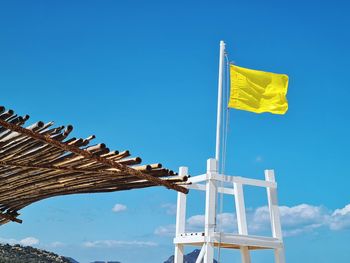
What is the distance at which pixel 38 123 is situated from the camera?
3.61 m

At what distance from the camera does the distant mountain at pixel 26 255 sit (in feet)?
47.6

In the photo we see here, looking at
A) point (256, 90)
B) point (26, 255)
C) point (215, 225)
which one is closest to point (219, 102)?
point (256, 90)

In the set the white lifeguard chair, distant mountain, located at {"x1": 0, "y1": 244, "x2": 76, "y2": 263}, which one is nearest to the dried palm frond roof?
the white lifeguard chair

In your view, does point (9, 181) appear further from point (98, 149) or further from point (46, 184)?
point (98, 149)

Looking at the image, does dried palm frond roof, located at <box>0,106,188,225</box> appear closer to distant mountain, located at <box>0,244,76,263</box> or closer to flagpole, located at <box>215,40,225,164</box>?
flagpole, located at <box>215,40,225,164</box>

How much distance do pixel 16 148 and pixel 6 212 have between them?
2.80 meters

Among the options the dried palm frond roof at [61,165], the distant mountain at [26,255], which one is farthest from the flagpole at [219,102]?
the distant mountain at [26,255]

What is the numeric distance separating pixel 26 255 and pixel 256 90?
8.40m

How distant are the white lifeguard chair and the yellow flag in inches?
61.4

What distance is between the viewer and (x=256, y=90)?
12047 mm

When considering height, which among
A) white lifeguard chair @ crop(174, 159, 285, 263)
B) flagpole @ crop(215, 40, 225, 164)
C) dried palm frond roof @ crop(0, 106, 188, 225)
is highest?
flagpole @ crop(215, 40, 225, 164)

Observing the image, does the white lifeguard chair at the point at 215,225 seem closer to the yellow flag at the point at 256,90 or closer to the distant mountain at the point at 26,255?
the yellow flag at the point at 256,90

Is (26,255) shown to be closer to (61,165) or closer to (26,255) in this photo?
(26,255)

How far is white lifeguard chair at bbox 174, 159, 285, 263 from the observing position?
33.7 feet
